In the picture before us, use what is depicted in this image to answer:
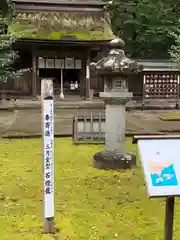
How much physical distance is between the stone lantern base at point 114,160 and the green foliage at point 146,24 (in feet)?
64.7

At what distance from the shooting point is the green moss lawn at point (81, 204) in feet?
14.9

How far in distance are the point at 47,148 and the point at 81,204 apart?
1528 millimetres

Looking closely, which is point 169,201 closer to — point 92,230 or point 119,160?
point 92,230

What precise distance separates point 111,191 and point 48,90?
8.30 feet

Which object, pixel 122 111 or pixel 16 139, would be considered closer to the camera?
pixel 122 111

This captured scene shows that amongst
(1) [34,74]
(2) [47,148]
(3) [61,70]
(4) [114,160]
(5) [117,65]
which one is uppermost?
(5) [117,65]

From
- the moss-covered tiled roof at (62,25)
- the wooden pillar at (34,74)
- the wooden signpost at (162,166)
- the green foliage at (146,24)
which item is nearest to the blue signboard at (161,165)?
the wooden signpost at (162,166)

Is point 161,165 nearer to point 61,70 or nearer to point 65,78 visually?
point 61,70

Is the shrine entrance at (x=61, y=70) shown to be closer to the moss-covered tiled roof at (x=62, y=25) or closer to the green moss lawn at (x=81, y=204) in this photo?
the moss-covered tiled roof at (x=62, y=25)

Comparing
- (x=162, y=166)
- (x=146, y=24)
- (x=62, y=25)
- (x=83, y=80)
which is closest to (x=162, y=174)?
(x=162, y=166)

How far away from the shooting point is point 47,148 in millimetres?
4344

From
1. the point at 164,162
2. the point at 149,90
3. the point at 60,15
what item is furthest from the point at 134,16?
the point at 164,162

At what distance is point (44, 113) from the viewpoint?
4328 mm

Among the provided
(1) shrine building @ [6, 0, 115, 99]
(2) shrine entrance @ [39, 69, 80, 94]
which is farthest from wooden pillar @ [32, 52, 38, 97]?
(2) shrine entrance @ [39, 69, 80, 94]
